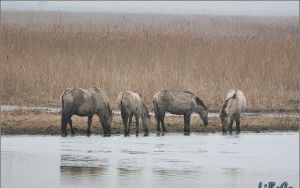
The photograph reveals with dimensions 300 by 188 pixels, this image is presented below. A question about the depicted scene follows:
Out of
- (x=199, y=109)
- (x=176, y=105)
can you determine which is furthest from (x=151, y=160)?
(x=199, y=109)

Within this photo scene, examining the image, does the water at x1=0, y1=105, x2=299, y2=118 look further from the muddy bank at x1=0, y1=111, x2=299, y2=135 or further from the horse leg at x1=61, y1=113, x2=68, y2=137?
the horse leg at x1=61, y1=113, x2=68, y2=137

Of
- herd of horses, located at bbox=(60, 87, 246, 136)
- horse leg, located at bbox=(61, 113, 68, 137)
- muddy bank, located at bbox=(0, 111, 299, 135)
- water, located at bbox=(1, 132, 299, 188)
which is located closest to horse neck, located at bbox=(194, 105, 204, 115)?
herd of horses, located at bbox=(60, 87, 246, 136)

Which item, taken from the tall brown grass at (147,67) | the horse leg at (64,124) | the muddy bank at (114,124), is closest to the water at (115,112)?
the muddy bank at (114,124)

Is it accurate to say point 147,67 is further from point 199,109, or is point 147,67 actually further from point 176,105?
point 176,105

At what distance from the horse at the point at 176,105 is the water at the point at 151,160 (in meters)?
0.42

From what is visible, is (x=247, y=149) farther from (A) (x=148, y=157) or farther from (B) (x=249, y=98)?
(B) (x=249, y=98)

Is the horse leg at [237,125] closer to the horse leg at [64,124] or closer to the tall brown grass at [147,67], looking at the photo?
the tall brown grass at [147,67]

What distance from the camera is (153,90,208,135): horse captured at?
17.7 m

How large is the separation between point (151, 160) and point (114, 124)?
3.90 meters

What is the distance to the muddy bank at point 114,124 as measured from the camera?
56.7ft

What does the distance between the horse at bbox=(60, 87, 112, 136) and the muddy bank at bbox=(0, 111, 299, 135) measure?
43 centimetres

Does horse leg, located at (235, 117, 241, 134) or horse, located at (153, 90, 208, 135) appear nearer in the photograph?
horse, located at (153, 90, 208, 135)

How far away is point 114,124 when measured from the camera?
59.6 ft

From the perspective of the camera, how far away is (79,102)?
55.5ft
